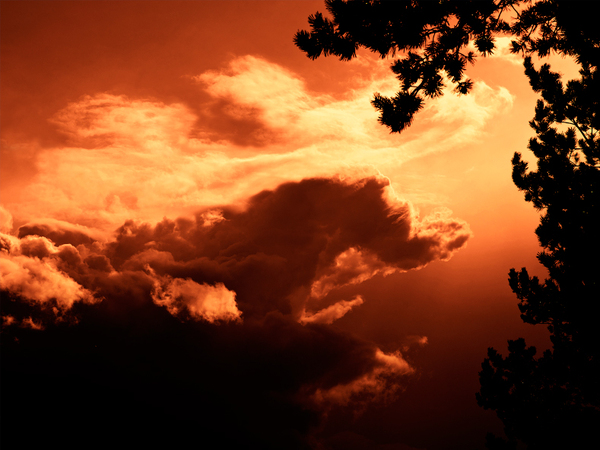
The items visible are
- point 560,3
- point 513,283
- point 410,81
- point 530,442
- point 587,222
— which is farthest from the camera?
point 513,283

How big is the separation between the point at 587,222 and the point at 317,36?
11.7 m

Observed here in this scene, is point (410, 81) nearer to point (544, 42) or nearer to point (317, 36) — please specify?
point (317, 36)

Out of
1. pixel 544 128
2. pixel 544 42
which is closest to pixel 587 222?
pixel 544 128

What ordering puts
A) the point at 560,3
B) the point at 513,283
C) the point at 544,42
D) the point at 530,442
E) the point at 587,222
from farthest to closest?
the point at 513,283 → the point at 530,442 → the point at 587,222 → the point at 544,42 → the point at 560,3

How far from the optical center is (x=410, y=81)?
593 centimetres

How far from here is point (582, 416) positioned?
11383 mm

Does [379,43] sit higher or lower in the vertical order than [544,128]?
lower

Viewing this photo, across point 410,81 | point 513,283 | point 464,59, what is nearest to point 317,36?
point 410,81

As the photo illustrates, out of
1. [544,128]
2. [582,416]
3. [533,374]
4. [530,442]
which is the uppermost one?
[544,128]

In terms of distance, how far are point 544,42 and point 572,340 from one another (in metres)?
11.5

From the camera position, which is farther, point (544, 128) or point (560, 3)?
point (544, 128)

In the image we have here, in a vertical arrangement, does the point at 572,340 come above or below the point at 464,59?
below

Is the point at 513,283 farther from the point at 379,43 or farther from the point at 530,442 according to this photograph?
the point at 379,43

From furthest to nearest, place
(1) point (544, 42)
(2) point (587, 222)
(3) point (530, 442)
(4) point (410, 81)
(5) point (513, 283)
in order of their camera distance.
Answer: (5) point (513, 283) < (3) point (530, 442) < (2) point (587, 222) < (1) point (544, 42) < (4) point (410, 81)
